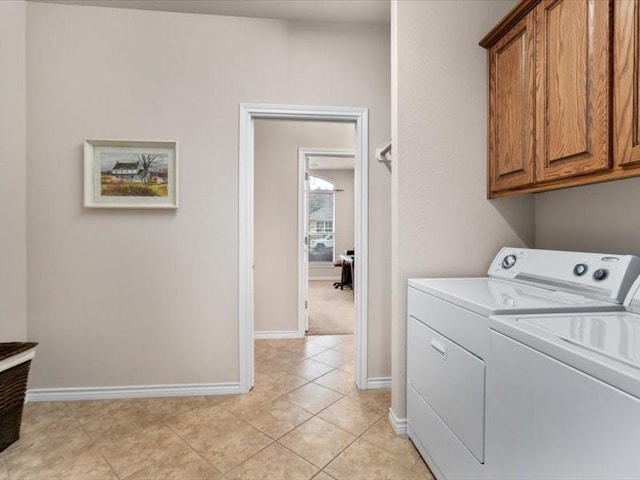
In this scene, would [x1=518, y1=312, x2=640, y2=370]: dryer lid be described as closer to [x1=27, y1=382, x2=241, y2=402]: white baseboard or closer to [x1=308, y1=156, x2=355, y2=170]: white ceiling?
[x1=27, y1=382, x2=241, y2=402]: white baseboard

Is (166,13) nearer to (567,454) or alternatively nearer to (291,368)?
(291,368)

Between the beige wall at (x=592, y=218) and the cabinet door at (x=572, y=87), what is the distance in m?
0.34

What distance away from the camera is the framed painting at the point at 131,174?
6.95 ft

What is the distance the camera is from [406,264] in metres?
1.76

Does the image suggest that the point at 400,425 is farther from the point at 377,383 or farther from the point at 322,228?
the point at 322,228

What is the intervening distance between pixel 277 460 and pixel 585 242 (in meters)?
1.83

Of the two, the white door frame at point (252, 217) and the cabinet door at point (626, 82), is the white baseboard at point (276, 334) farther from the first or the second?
the cabinet door at point (626, 82)

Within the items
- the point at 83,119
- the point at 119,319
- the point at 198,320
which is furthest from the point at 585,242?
the point at 83,119

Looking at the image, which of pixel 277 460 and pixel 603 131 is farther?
pixel 277 460

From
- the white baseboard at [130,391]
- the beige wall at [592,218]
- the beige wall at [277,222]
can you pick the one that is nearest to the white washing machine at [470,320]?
the beige wall at [592,218]

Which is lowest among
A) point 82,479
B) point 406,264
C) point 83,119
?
point 82,479

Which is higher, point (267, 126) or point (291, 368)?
point (267, 126)

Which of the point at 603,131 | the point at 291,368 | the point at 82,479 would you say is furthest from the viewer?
the point at 291,368

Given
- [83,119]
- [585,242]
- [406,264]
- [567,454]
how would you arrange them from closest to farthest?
[567,454]
[585,242]
[406,264]
[83,119]
